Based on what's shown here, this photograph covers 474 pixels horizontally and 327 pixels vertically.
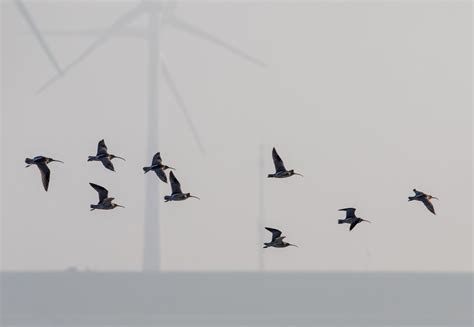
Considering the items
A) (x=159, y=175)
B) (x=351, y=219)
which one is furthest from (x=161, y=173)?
(x=351, y=219)

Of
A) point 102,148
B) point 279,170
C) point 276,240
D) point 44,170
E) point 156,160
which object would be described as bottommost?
point 276,240

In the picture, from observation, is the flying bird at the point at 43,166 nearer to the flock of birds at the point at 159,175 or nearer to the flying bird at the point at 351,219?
the flock of birds at the point at 159,175

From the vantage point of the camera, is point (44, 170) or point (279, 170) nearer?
point (44, 170)

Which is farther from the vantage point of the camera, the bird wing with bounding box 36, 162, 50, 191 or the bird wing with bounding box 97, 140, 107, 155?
the bird wing with bounding box 97, 140, 107, 155

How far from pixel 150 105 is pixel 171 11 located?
36.1 feet

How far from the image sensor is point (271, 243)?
79438 millimetres

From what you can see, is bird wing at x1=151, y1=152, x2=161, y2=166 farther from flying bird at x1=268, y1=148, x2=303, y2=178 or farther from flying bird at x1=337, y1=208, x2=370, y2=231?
flying bird at x1=337, y1=208, x2=370, y2=231

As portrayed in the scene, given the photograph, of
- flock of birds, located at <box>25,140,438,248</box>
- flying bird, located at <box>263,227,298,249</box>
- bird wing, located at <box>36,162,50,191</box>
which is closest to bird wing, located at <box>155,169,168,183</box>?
flock of birds, located at <box>25,140,438,248</box>

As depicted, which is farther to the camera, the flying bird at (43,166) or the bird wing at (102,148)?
the bird wing at (102,148)

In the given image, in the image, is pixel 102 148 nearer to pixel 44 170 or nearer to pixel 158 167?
pixel 158 167

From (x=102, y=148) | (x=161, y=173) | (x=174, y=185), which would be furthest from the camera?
(x=102, y=148)

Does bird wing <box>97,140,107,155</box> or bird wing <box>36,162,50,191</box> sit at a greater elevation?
bird wing <box>97,140,107,155</box>

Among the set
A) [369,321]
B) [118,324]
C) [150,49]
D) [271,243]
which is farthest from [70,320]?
[271,243]

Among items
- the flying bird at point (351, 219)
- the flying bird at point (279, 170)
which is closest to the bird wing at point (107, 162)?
the flying bird at point (279, 170)
